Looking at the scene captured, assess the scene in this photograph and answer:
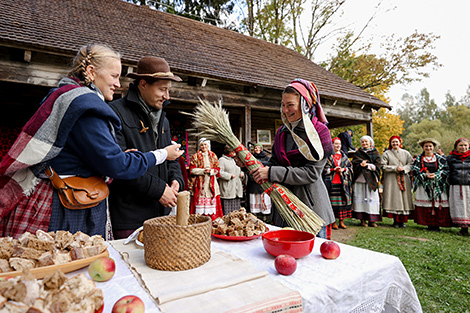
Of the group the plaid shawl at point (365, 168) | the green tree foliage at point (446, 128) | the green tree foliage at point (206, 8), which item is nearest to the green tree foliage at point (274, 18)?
the green tree foliage at point (206, 8)

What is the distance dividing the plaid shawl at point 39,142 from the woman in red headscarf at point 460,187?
6860 mm

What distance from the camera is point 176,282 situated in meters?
0.87

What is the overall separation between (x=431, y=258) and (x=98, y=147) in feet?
15.8

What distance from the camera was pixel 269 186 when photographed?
183 centimetres

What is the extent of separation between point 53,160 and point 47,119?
21 cm

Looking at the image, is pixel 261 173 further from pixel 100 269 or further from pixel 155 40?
pixel 155 40

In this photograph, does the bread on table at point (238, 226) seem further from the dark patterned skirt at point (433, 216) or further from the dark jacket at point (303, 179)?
the dark patterned skirt at point (433, 216)

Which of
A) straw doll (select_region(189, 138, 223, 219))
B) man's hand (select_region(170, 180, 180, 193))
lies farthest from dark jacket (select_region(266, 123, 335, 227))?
straw doll (select_region(189, 138, 223, 219))

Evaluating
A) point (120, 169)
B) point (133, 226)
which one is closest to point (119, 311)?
point (120, 169)

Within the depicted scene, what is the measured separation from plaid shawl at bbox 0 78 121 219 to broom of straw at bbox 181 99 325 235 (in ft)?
2.84

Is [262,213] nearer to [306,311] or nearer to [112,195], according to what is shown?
[112,195]

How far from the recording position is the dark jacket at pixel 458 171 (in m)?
5.48

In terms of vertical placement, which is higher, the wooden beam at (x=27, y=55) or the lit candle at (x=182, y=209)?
the wooden beam at (x=27, y=55)


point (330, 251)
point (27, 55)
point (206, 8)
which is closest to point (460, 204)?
point (330, 251)
